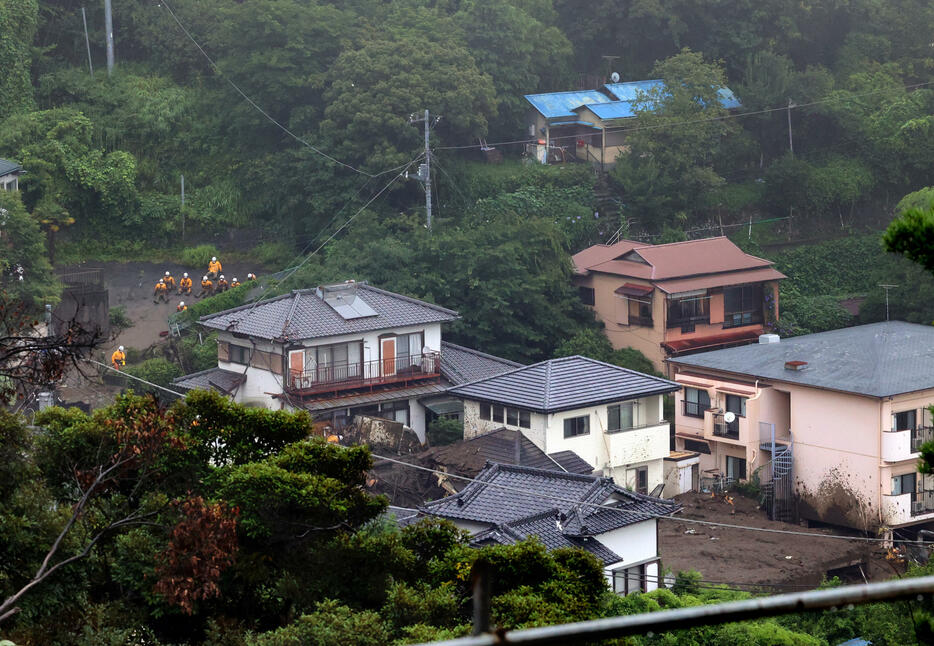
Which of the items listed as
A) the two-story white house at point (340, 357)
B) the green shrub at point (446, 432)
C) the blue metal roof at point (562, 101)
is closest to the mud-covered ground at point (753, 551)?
the green shrub at point (446, 432)

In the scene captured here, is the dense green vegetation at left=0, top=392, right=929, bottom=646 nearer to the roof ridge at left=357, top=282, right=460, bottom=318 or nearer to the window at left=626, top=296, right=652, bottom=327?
the roof ridge at left=357, top=282, right=460, bottom=318

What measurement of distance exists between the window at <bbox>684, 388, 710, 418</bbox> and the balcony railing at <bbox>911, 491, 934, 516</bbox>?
448 cm

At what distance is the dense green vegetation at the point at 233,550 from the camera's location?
8375 mm

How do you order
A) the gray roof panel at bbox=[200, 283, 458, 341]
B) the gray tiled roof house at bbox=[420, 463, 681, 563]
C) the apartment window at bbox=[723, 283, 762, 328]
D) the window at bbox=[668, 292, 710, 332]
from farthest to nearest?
the apartment window at bbox=[723, 283, 762, 328]
the window at bbox=[668, 292, 710, 332]
the gray roof panel at bbox=[200, 283, 458, 341]
the gray tiled roof house at bbox=[420, 463, 681, 563]

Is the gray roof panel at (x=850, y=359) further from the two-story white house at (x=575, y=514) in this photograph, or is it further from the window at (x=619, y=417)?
the two-story white house at (x=575, y=514)

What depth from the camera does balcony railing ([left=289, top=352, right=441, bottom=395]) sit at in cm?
2484

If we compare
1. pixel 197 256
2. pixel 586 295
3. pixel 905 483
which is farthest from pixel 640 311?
pixel 197 256

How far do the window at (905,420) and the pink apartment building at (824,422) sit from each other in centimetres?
2

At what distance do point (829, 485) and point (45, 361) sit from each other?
19490mm

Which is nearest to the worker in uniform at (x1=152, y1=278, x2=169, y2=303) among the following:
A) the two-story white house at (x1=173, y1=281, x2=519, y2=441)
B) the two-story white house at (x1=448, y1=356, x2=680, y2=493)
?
the two-story white house at (x1=173, y1=281, x2=519, y2=441)

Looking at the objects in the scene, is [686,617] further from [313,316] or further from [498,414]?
[313,316]

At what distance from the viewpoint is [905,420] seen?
23.4m

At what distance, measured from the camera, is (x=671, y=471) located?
24.3 meters

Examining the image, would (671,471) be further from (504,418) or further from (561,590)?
(561,590)
